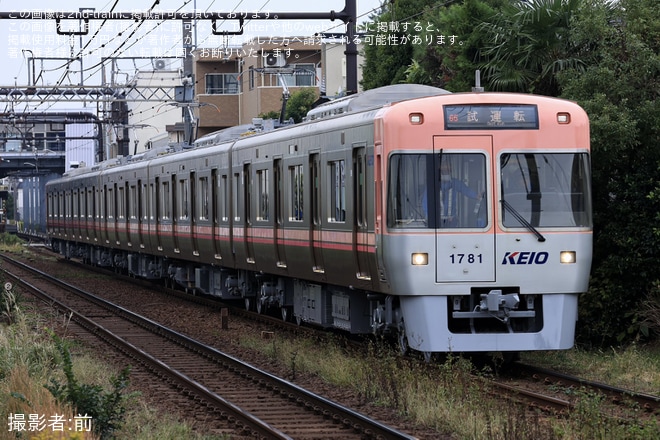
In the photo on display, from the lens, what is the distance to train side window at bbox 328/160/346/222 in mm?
15094

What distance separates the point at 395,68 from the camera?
32.9 metres

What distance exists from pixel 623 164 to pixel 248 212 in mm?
6980

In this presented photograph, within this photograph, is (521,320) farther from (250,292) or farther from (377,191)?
A: (250,292)

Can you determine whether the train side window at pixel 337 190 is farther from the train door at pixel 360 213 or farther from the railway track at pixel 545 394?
the railway track at pixel 545 394

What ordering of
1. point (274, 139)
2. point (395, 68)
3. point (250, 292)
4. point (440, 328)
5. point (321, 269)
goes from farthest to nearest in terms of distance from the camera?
1. point (395, 68)
2. point (250, 292)
3. point (274, 139)
4. point (321, 269)
5. point (440, 328)

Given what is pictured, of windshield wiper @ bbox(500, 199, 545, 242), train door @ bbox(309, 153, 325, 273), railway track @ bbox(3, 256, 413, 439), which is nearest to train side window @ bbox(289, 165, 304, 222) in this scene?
train door @ bbox(309, 153, 325, 273)

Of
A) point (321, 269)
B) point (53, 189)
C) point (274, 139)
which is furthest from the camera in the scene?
point (53, 189)

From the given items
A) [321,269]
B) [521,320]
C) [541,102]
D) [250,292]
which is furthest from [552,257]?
[250,292]

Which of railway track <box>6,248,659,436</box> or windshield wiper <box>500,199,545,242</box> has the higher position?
windshield wiper <box>500,199,545,242</box>

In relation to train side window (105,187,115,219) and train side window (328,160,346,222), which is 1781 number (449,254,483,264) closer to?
train side window (328,160,346,222)

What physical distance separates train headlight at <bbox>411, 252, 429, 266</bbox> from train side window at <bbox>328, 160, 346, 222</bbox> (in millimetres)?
2252

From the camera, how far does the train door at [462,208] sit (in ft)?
42.8

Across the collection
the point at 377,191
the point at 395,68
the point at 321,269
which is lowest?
the point at 321,269

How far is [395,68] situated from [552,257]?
20.2m
